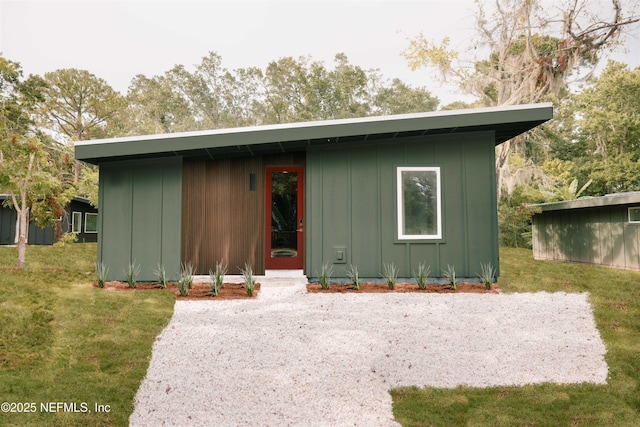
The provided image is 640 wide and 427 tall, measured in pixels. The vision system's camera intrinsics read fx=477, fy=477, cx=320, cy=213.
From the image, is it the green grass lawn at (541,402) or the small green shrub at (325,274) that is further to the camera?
the small green shrub at (325,274)

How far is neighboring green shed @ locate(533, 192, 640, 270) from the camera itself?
452 inches

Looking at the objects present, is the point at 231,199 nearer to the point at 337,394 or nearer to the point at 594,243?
the point at 337,394

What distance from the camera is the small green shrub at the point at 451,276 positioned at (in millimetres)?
7801

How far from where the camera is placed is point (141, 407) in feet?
13.4

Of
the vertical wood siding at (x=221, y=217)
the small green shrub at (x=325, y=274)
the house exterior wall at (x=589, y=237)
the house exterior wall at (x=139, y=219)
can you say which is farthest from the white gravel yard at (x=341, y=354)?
the house exterior wall at (x=589, y=237)

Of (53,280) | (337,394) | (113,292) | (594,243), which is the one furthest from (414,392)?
(594,243)

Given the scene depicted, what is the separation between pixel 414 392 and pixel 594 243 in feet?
A: 35.5

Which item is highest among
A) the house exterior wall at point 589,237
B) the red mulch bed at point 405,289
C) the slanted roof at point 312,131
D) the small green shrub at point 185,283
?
the slanted roof at point 312,131

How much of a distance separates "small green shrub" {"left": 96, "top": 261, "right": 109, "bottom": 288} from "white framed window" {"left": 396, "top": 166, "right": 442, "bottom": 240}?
507 cm

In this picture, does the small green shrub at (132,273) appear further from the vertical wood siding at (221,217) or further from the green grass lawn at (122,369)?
the vertical wood siding at (221,217)

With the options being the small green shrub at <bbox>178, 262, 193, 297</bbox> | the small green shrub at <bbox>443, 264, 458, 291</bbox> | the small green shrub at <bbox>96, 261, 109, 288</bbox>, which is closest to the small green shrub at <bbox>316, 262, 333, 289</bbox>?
the small green shrub at <bbox>443, 264, 458, 291</bbox>

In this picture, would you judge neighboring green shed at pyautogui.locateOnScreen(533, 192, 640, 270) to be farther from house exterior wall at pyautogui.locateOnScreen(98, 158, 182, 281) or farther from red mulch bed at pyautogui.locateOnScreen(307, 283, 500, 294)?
house exterior wall at pyautogui.locateOnScreen(98, 158, 182, 281)

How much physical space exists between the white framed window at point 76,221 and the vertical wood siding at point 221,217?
15764mm

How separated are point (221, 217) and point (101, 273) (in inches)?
88.6
